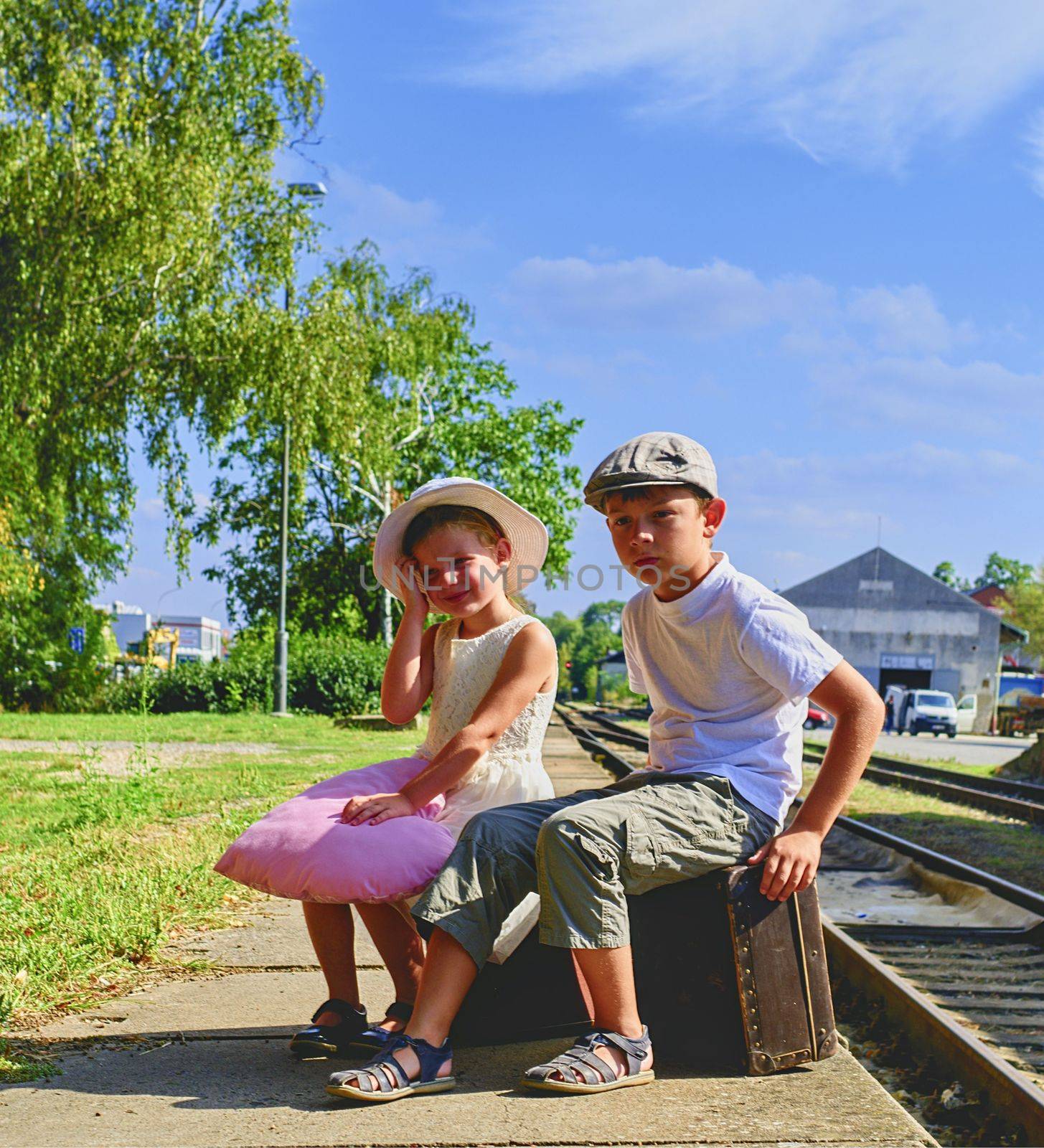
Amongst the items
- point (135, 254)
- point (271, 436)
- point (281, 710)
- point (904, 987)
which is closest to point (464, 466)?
point (271, 436)

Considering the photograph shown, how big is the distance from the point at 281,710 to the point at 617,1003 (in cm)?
2220

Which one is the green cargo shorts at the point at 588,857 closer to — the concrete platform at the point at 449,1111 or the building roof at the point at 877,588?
the concrete platform at the point at 449,1111

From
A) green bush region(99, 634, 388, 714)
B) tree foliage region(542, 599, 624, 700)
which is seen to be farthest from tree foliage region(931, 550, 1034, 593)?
green bush region(99, 634, 388, 714)

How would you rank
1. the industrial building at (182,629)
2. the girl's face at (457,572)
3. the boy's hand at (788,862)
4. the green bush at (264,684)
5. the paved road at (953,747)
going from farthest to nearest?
1. the industrial building at (182,629)
2. the paved road at (953,747)
3. the green bush at (264,684)
4. the girl's face at (457,572)
5. the boy's hand at (788,862)

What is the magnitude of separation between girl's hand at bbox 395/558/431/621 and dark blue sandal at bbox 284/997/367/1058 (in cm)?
106

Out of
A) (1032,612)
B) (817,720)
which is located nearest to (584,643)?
(1032,612)

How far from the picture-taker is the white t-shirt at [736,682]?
3020mm

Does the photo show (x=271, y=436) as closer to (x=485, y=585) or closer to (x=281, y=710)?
(x=281, y=710)

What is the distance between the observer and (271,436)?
92.7ft

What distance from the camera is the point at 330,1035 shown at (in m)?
3.24

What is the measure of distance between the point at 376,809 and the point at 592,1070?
0.80 metres

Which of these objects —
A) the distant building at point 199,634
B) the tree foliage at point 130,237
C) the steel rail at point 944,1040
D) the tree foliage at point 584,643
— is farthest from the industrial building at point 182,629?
the steel rail at point 944,1040

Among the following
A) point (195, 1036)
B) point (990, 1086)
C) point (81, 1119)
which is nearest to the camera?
point (81, 1119)

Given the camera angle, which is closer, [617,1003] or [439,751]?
[617,1003]
